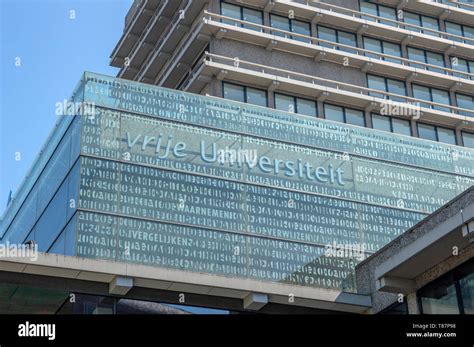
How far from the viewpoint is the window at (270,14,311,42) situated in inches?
2000

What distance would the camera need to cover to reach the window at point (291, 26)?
50.8m

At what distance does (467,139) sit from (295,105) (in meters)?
10.6

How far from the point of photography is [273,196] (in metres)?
29.3

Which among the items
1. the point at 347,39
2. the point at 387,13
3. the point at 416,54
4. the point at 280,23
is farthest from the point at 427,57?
the point at 280,23

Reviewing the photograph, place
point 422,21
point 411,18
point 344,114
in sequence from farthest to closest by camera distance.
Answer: point 422,21, point 411,18, point 344,114

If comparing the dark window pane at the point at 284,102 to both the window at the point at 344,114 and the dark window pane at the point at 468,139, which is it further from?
the dark window pane at the point at 468,139

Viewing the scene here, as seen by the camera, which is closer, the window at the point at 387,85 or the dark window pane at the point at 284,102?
the dark window pane at the point at 284,102

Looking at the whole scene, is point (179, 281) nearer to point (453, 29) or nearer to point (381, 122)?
point (381, 122)

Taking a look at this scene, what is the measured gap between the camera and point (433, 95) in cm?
5362

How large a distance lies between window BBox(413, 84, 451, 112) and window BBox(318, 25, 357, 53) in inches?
170

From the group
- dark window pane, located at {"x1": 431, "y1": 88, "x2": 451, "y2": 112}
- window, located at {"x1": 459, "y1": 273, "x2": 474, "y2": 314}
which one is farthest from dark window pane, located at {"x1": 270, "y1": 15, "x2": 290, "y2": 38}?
window, located at {"x1": 459, "y1": 273, "x2": 474, "y2": 314}

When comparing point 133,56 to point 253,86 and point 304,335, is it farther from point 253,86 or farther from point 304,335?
point 304,335

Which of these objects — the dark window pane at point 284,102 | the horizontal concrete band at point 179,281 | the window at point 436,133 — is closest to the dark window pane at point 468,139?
the window at point 436,133

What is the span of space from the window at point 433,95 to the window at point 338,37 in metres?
4.32
